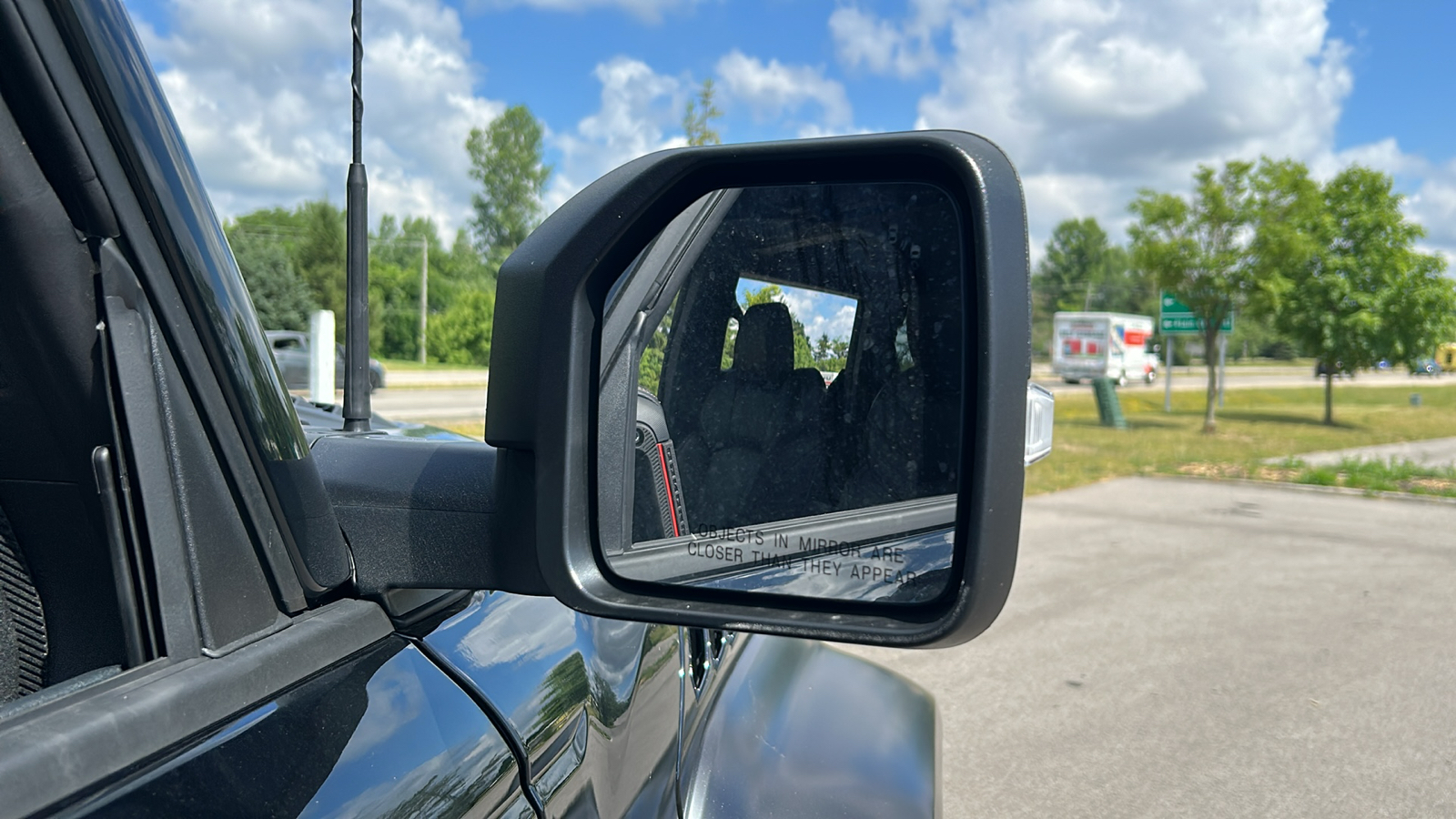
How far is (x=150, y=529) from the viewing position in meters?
1.00

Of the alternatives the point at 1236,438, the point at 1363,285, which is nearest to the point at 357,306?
the point at 1236,438

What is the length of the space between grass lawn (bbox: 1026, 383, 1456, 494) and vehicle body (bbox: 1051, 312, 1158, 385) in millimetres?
11201

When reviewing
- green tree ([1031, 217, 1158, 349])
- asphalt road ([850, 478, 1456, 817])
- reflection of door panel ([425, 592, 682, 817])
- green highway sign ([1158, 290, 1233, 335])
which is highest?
green tree ([1031, 217, 1158, 349])

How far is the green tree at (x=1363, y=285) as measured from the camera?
22.3 metres

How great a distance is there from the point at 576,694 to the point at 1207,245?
22.6m

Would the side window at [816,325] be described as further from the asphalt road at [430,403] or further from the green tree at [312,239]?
the green tree at [312,239]

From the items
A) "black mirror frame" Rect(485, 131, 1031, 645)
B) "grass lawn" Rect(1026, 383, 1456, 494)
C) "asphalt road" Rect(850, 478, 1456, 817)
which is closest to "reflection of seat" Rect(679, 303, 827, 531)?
"black mirror frame" Rect(485, 131, 1031, 645)

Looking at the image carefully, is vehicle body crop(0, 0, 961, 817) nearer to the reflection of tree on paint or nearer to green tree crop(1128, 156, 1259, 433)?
the reflection of tree on paint

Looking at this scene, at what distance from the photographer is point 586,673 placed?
1.57 metres

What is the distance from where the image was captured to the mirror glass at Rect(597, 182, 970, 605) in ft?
3.93

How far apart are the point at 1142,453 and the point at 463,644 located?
671 inches

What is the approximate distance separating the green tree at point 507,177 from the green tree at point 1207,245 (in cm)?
4129

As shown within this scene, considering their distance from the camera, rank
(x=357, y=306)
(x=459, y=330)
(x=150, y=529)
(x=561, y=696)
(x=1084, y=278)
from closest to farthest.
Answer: (x=150, y=529) → (x=561, y=696) → (x=357, y=306) → (x=459, y=330) → (x=1084, y=278)

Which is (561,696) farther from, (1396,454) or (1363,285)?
(1363,285)
